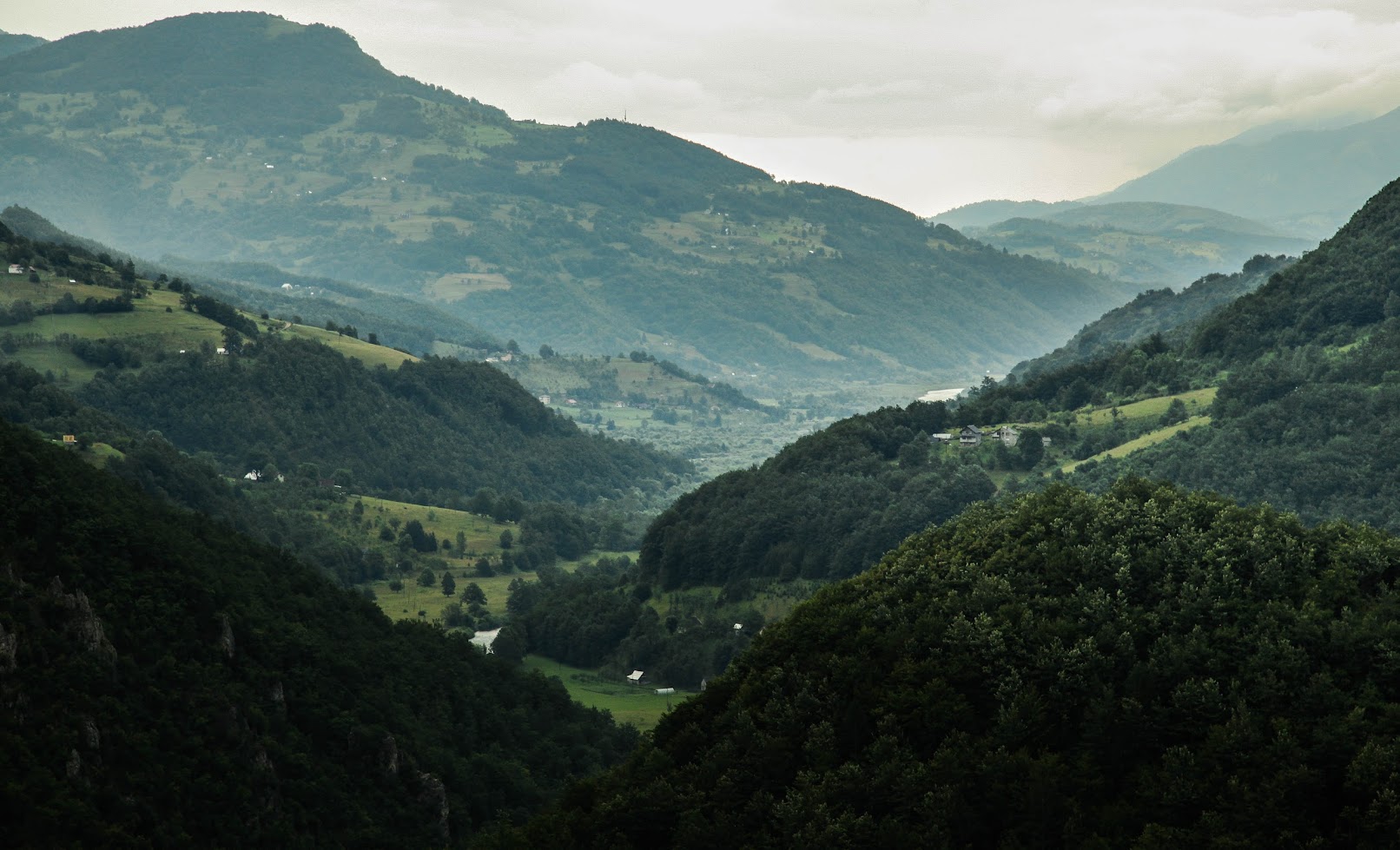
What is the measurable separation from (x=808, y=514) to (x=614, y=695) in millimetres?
31211

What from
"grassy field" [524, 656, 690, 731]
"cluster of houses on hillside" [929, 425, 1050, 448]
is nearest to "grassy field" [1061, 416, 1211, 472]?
"cluster of houses on hillside" [929, 425, 1050, 448]

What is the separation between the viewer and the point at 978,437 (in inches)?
6284

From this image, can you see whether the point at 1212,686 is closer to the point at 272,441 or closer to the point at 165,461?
the point at 165,461

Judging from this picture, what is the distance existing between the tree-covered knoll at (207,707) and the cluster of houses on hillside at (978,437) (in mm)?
80928

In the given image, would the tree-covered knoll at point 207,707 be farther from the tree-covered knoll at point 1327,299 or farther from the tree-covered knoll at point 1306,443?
the tree-covered knoll at point 1327,299

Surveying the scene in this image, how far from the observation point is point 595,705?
345ft

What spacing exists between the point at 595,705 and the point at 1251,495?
2518 inches

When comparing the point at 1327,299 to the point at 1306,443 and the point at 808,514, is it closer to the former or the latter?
the point at 1306,443

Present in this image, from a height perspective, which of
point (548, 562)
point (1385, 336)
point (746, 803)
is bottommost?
point (548, 562)

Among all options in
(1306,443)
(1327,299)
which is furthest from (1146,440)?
(1327,299)

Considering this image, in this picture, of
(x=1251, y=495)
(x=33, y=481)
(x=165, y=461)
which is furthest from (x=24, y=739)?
(x=1251, y=495)

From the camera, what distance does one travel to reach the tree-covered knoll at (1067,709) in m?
44.4

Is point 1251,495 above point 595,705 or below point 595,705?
above

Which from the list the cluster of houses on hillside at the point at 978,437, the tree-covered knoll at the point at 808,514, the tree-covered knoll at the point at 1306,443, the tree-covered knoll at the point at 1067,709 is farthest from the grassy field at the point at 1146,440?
the tree-covered knoll at the point at 1067,709
